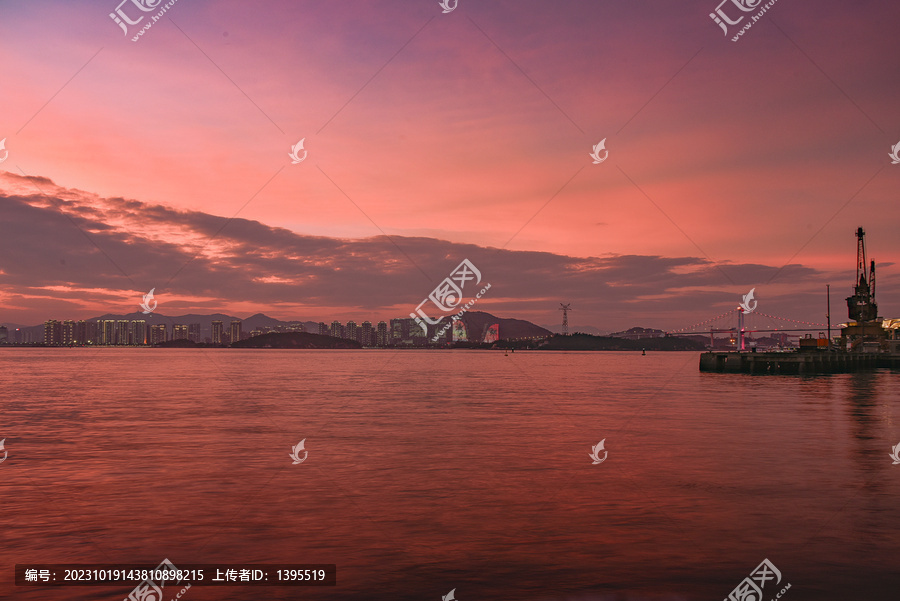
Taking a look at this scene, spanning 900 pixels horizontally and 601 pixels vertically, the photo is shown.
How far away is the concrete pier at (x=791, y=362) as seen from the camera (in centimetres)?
10988

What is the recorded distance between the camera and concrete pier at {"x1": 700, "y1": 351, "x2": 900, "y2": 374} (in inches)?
4326

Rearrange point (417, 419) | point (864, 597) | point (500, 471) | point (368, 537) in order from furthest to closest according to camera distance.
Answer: point (417, 419) < point (500, 471) < point (368, 537) < point (864, 597)


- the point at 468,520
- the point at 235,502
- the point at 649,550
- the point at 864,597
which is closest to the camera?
the point at 864,597

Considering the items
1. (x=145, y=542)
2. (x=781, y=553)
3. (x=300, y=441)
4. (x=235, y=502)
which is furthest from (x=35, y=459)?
(x=781, y=553)

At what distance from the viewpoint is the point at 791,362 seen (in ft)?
360

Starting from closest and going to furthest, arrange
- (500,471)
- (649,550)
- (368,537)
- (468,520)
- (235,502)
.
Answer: (649,550) → (368,537) → (468,520) → (235,502) → (500,471)

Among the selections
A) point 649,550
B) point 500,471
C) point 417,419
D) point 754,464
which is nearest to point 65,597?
point 649,550

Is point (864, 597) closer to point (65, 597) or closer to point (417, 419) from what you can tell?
point (65, 597)

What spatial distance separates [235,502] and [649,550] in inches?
434

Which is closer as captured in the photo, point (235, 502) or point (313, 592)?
point (313, 592)

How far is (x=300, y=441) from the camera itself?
31781 mm

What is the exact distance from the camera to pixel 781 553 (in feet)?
45.6

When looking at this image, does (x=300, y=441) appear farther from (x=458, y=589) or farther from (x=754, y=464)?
(x=458, y=589)

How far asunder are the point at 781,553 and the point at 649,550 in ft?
8.79
